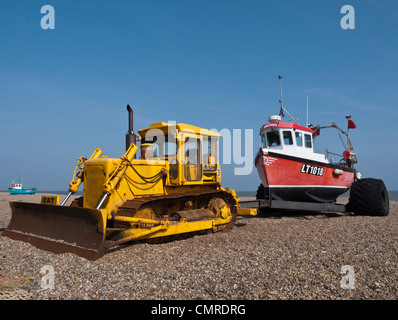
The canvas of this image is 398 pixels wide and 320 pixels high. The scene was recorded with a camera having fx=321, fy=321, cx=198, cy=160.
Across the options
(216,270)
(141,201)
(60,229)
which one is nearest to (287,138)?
(141,201)

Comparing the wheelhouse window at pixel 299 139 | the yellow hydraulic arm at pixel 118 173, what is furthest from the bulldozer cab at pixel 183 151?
the wheelhouse window at pixel 299 139

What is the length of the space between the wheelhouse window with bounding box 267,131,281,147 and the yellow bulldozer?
471 cm

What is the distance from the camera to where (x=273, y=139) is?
45.5ft

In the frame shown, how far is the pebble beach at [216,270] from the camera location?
4.35 m

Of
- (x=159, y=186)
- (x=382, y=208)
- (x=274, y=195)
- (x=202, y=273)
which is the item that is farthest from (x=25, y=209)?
(x=382, y=208)

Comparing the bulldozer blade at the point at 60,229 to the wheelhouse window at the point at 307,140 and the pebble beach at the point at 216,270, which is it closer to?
the pebble beach at the point at 216,270

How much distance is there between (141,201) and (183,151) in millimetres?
1921

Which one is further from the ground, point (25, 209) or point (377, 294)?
point (25, 209)

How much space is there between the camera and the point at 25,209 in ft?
26.4

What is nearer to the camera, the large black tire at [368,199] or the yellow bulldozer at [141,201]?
the yellow bulldozer at [141,201]

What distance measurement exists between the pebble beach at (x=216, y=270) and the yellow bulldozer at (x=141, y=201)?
1.21ft

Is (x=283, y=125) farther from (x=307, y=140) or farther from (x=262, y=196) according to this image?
(x=262, y=196)
